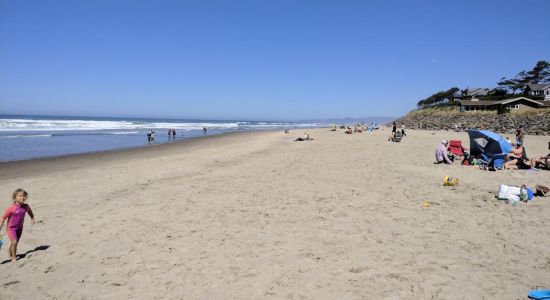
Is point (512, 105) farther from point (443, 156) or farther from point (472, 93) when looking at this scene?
point (443, 156)

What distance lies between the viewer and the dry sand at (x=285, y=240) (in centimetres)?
467

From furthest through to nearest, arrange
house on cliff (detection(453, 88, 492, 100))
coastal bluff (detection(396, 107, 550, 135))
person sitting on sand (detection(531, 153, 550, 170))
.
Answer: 1. house on cliff (detection(453, 88, 492, 100))
2. coastal bluff (detection(396, 107, 550, 135))
3. person sitting on sand (detection(531, 153, 550, 170))

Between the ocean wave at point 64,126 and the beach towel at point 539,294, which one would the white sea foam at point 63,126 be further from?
the beach towel at point 539,294

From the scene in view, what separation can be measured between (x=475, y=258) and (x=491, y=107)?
61.1 m

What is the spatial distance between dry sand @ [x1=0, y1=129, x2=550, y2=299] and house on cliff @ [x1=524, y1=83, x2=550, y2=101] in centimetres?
6449

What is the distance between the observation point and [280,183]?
36.6 feet

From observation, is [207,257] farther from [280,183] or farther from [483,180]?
[483,180]

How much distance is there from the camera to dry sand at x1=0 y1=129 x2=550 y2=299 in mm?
4668

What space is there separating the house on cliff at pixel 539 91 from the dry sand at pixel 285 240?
64.5 m

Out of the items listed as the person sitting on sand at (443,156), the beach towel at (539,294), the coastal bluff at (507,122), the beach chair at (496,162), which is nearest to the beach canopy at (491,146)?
the beach chair at (496,162)

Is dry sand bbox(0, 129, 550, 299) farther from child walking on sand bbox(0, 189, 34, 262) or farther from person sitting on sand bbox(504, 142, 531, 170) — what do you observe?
person sitting on sand bbox(504, 142, 531, 170)

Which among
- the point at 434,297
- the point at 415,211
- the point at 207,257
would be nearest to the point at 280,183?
the point at 415,211

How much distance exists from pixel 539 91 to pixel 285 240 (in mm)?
76755

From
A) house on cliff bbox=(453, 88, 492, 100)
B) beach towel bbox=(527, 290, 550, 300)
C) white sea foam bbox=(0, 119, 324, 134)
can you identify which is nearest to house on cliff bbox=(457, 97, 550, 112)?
house on cliff bbox=(453, 88, 492, 100)
